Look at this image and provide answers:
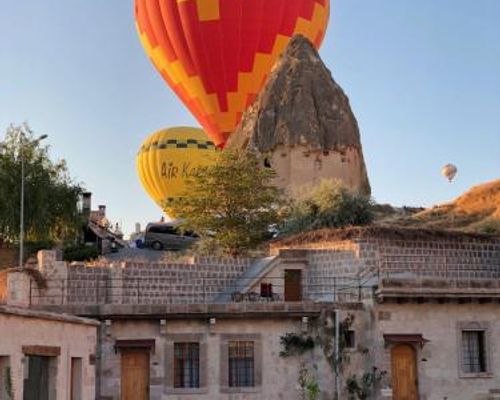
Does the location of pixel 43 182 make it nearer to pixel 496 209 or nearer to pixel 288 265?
pixel 288 265

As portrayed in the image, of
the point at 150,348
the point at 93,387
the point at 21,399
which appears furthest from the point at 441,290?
the point at 21,399

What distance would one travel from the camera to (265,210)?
3844cm

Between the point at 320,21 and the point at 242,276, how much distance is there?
2940cm

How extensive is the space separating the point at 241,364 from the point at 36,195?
23.1m

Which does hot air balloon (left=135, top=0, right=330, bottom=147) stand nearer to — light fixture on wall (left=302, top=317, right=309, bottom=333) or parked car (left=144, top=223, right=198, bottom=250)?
parked car (left=144, top=223, right=198, bottom=250)

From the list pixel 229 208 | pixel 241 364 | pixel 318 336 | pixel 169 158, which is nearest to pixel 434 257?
pixel 318 336

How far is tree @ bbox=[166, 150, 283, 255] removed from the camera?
1459 inches

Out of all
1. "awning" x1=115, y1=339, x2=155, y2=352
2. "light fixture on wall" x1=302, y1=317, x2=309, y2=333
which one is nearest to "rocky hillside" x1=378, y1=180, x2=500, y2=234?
"light fixture on wall" x1=302, y1=317, x2=309, y2=333

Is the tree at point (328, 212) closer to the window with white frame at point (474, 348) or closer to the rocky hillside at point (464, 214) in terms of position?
the rocky hillside at point (464, 214)

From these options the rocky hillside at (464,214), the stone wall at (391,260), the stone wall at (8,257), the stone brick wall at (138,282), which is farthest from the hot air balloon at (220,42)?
the stone brick wall at (138,282)

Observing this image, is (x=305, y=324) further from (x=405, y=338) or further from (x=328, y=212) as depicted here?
(x=328, y=212)

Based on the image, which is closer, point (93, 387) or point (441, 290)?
point (93, 387)

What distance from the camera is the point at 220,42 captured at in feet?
171

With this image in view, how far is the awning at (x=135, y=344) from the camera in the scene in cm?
2466
